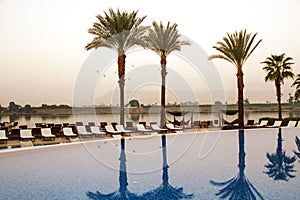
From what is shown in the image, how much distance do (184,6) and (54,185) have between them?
13.3 meters

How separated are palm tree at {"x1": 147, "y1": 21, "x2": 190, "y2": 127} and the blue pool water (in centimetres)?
567

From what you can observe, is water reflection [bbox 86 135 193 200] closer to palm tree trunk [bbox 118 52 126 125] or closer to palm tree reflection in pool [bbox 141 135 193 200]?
palm tree reflection in pool [bbox 141 135 193 200]

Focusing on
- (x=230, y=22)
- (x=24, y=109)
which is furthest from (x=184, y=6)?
(x=24, y=109)

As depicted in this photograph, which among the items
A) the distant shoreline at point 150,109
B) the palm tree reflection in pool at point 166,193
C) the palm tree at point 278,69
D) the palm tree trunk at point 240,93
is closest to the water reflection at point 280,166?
the palm tree reflection in pool at point 166,193

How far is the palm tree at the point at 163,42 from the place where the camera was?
21.6m

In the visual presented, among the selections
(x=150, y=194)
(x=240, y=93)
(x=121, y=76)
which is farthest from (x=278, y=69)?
(x=150, y=194)

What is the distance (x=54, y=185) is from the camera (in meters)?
8.56

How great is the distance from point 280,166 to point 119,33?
37.3 feet

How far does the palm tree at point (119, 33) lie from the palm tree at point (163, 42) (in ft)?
6.46

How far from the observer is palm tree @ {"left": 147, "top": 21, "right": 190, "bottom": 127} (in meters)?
21.6

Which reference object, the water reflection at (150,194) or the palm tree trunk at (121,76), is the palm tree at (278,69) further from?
the water reflection at (150,194)

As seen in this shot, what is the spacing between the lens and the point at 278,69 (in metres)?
27.0

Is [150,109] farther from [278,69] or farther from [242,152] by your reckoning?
[242,152]

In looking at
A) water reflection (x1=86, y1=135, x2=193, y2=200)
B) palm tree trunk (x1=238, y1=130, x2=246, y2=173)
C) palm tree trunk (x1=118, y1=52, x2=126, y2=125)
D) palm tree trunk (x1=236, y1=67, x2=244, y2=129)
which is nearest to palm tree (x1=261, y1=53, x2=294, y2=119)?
palm tree trunk (x1=236, y1=67, x2=244, y2=129)
